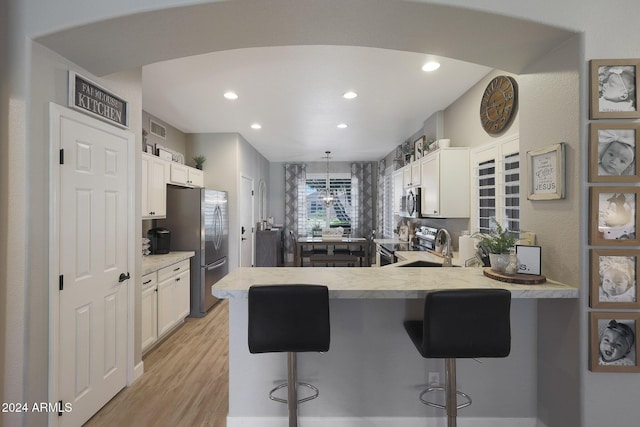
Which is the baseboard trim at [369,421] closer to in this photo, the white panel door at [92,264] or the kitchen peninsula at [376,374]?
the kitchen peninsula at [376,374]

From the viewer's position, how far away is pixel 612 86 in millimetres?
1466

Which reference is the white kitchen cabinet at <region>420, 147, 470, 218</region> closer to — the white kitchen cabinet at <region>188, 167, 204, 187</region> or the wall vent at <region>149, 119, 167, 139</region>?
the white kitchen cabinet at <region>188, 167, 204, 187</region>

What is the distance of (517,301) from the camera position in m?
1.83

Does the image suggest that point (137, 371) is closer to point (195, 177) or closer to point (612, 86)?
point (195, 177)

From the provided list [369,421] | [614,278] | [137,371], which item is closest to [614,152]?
[614,278]

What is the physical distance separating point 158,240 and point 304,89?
253 cm

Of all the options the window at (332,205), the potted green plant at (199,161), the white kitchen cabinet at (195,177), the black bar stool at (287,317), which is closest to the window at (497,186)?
the black bar stool at (287,317)

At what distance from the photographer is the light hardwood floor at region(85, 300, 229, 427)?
6.67 feet

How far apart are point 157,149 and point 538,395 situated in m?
4.37

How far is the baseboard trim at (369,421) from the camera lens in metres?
1.84

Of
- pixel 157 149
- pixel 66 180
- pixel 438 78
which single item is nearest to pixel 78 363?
pixel 66 180

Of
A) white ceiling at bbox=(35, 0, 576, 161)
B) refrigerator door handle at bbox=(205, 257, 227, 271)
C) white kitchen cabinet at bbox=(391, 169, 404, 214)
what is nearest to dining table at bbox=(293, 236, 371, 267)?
white kitchen cabinet at bbox=(391, 169, 404, 214)

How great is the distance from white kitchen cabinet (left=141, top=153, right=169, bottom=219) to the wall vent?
73cm

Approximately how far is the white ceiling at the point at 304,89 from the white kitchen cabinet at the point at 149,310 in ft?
6.71
